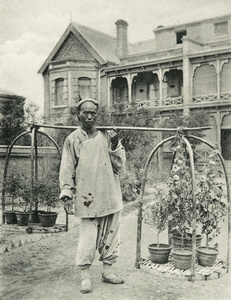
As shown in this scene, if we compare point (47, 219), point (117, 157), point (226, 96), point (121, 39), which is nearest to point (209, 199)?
point (117, 157)

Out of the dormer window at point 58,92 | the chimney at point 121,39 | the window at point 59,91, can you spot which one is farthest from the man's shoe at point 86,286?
the chimney at point 121,39

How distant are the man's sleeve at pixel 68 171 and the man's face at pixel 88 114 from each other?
265 millimetres

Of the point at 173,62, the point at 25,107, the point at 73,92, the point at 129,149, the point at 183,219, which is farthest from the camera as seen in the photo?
the point at 73,92

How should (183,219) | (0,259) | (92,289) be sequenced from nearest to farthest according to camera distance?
(92,289) → (183,219) → (0,259)

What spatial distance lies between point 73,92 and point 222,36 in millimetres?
9492

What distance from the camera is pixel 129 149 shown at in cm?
1350

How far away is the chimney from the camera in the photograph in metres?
25.5

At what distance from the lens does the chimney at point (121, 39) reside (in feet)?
83.7

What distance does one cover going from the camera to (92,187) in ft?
13.1

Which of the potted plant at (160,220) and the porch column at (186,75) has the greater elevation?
the porch column at (186,75)

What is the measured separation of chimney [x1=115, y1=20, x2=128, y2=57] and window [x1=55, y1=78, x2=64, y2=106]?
4.39m

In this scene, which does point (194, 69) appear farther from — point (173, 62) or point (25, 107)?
point (25, 107)

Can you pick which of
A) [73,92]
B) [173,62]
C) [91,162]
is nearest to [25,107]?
[73,92]

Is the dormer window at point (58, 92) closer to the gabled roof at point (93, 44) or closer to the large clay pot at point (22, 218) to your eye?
the gabled roof at point (93, 44)
